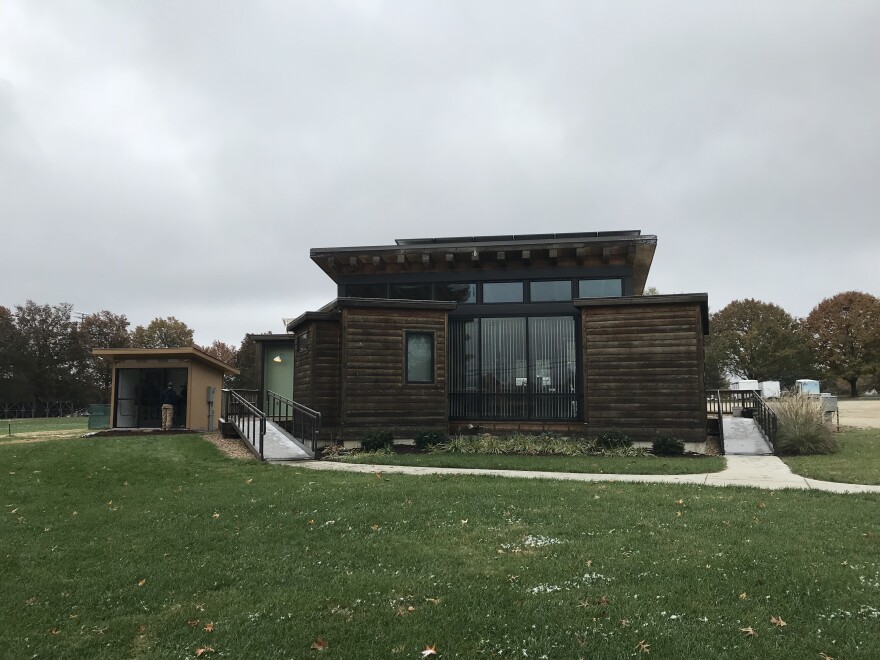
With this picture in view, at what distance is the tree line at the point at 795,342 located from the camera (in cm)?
5938

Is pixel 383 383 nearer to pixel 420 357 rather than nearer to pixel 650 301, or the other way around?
pixel 420 357

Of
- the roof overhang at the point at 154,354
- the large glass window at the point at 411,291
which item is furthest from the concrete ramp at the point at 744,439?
the roof overhang at the point at 154,354

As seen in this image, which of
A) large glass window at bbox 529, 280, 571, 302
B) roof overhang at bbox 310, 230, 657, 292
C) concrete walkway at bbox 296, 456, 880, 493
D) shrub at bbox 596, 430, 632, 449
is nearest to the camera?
concrete walkway at bbox 296, 456, 880, 493

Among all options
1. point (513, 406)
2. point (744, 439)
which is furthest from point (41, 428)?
point (744, 439)

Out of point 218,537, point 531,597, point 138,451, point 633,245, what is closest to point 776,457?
point 633,245

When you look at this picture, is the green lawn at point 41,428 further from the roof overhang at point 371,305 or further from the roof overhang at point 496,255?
the roof overhang at point 496,255

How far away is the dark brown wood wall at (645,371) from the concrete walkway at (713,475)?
6.87 feet

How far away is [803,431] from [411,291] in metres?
10.9

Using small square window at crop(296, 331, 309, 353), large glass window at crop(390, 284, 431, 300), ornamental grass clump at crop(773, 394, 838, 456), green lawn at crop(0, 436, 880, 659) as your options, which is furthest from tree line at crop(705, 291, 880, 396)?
green lawn at crop(0, 436, 880, 659)

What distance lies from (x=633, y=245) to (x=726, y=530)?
37.6 feet

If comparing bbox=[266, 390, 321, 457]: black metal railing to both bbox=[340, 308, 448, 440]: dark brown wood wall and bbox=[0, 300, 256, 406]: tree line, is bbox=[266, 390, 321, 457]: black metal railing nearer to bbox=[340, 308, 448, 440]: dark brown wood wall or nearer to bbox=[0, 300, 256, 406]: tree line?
bbox=[340, 308, 448, 440]: dark brown wood wall

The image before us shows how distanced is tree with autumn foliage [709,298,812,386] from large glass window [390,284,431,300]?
164 feet

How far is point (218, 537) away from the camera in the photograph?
6.96m

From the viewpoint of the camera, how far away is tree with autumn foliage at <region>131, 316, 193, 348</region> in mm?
68938
